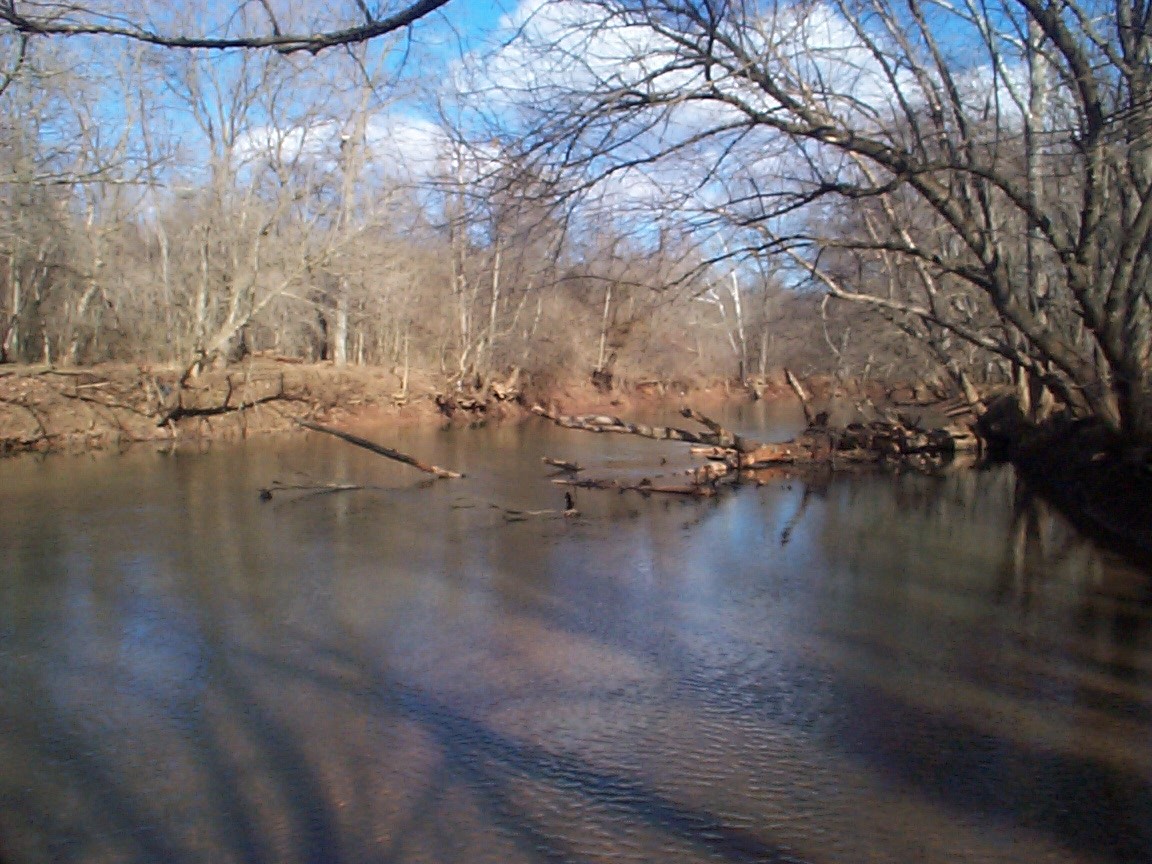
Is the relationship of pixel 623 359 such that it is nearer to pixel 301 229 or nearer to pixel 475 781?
pixel 301 229

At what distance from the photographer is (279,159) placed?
26.6 m

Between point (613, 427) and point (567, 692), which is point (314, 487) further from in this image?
point (567, 692)

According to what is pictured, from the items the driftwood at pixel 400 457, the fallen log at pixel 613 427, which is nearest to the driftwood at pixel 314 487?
the driftwood at pixel 400 457

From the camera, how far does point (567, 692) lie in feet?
21.3

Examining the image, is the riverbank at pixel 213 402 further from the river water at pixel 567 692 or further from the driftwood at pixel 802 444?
the river water at pixel 567 692

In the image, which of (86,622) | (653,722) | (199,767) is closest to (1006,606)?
(653,722)

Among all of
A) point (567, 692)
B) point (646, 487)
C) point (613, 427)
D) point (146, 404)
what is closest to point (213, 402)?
point (146, 404)

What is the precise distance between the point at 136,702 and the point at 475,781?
2508 mm

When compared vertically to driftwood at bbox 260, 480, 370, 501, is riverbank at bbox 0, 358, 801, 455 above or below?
above

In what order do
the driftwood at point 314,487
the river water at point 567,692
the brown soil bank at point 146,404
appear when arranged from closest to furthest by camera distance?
1. the river water at point 567,692
2. the driftwood at point 314,487
3. the brown soil bank at point 146,404

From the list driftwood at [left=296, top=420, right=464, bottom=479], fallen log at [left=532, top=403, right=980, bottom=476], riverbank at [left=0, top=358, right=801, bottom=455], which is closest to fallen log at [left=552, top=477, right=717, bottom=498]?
fallen log at [left=532, top=403, right=980, bottom=476]

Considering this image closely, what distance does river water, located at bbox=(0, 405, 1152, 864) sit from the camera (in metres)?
4.68

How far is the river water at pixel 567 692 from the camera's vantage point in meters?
4.68

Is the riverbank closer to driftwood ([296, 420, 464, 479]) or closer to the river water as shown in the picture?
driftwood ([296, 420, 464, 479])
